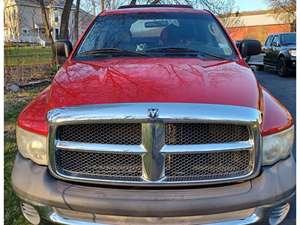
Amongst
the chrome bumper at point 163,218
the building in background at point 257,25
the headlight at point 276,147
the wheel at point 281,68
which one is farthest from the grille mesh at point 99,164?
the building in background at point 257,25

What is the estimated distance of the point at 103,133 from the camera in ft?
8.80

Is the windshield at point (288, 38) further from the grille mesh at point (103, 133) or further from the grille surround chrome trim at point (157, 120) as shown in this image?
the grille mesh at point (103, 133)

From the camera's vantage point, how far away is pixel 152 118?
8.38 feet

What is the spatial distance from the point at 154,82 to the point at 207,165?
0.70 meters

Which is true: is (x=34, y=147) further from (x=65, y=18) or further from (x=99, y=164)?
(x=65, y=18)

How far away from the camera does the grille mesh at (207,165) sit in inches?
107

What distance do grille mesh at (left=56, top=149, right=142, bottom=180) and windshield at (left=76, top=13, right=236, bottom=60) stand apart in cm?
145

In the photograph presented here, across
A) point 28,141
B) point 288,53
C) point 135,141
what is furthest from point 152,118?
point 288,53

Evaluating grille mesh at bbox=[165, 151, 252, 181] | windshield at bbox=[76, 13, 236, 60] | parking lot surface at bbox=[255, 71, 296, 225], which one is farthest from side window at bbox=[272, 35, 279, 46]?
grille mesh at bbox=[165, 151, 252, 181]

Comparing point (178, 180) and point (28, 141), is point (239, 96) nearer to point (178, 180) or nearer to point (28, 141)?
point (178, 180)

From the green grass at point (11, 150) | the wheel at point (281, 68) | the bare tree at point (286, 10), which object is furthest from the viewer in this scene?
the bare tree at point (286, 10)

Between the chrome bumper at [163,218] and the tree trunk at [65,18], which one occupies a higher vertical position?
the tree trunk at [65,18]

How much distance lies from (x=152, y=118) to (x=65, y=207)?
2.52 ft

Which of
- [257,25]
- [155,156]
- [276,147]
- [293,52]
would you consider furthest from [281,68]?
[257,25]
